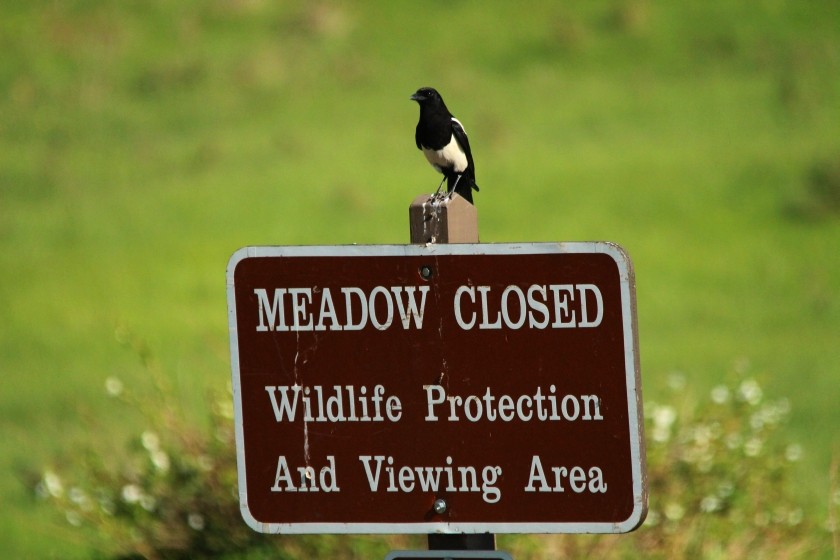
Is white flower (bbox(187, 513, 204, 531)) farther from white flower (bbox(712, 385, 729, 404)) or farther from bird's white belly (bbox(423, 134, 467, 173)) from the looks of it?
white flower (bbox(712, 385, 729, 404))

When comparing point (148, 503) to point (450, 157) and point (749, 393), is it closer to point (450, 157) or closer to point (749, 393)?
point (450, 157)

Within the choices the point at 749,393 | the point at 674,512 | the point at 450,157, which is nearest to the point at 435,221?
the point at 450,157

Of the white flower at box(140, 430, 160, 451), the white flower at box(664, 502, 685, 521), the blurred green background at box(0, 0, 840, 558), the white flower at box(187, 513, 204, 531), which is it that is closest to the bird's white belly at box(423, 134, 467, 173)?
the white flower at box(664, 502, 685, 521)

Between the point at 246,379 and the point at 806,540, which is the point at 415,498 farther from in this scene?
the point at 806,540

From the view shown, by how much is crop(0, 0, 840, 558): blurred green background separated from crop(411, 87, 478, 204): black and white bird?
165 inches

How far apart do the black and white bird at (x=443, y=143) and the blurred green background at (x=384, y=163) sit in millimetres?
4182

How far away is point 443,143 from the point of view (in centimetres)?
431

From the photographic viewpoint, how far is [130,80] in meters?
21.6

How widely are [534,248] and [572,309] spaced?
0.12 metres

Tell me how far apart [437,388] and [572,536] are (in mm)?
2686

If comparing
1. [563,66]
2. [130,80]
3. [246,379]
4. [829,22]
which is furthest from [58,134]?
[246,379]

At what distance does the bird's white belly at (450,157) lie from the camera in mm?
4190

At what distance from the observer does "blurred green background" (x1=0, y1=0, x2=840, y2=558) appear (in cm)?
1218

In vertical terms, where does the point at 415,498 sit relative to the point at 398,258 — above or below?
below
